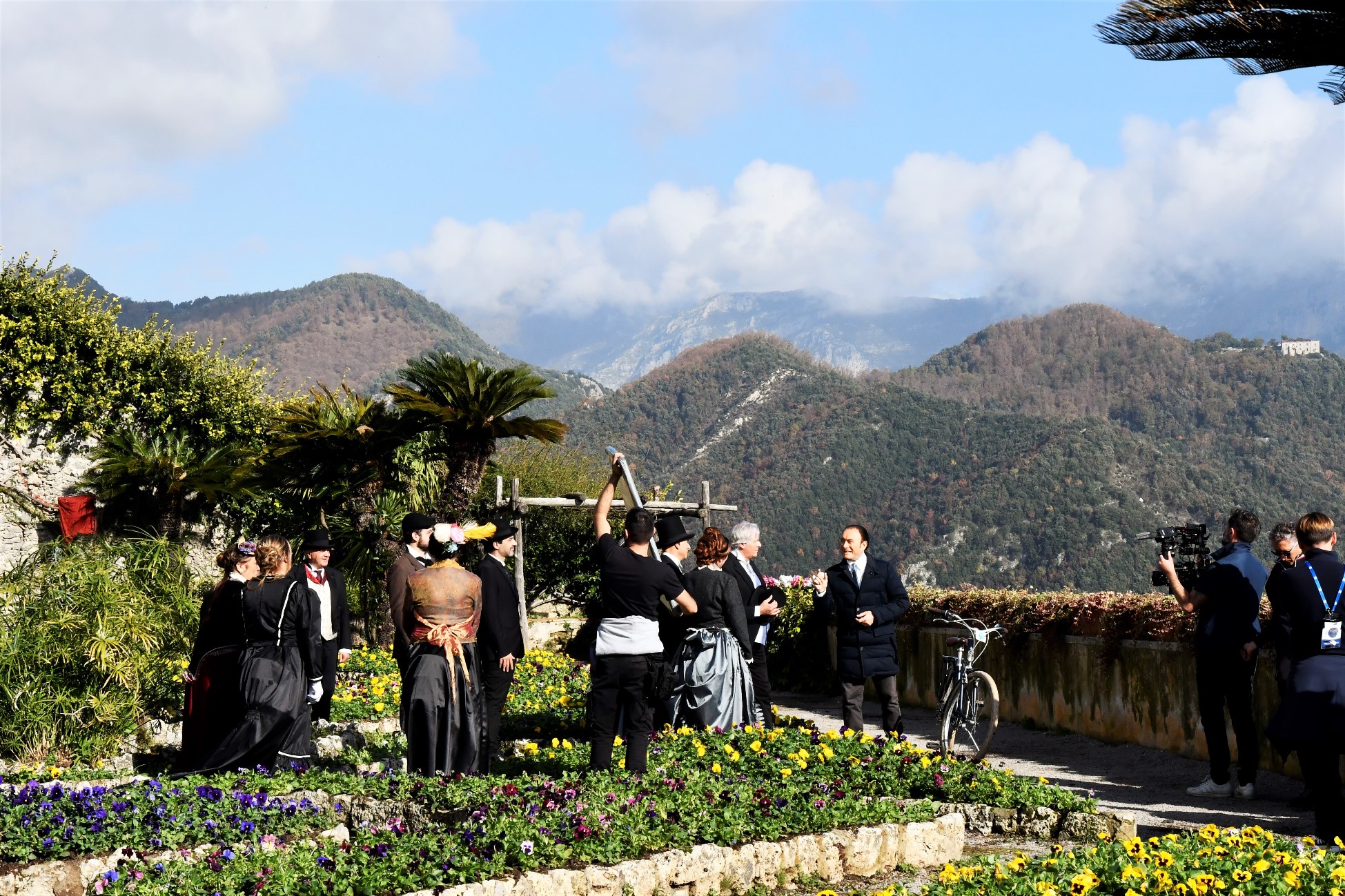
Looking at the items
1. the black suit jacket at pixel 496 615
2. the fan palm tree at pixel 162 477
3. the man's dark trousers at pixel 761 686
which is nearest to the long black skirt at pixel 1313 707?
the man's dark trousers at pixel 761 686

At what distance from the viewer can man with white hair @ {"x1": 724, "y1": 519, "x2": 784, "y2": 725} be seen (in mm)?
9023

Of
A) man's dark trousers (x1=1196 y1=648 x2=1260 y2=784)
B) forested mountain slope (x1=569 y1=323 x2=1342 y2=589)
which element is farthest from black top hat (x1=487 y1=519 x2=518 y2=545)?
forested mountain slope (x1=569 y1=323 x2=1342 y2=589)

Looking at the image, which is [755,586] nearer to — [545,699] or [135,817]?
[545,699]

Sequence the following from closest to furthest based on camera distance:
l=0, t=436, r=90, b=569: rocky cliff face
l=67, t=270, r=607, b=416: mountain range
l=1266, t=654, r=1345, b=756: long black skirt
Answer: l=1266, t=654, r=1345, b=756: long black skirt → l=0, t=436, r=90, b=569: rocky cliff face → l=67, t=270, r=607, b=416: mountain range

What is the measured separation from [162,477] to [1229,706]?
48.3ft

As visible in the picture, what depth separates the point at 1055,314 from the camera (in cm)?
10494

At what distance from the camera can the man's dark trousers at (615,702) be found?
696cm

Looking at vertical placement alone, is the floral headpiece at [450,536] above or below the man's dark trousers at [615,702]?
above

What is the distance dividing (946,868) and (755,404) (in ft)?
269

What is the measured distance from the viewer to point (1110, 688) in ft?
34.9

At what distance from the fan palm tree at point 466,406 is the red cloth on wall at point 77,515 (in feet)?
15.8

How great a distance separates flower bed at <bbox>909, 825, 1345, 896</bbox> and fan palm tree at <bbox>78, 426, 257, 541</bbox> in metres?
14.7

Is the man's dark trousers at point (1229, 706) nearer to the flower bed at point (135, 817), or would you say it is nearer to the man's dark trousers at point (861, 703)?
the man's dark trousers at point (861, 703)

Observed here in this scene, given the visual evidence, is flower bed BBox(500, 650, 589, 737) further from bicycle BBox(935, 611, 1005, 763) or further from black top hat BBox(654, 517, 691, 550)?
bicycle BBox(935, 611, 1005, 763)
